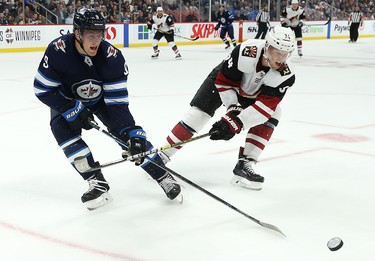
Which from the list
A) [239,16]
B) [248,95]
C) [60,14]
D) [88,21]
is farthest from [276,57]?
[239,16]

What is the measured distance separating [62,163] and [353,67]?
23.6ft

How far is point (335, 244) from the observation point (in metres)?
2.23

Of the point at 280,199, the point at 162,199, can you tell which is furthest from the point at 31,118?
the point at 280,199

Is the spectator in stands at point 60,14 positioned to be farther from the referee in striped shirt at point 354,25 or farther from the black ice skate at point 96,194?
the black ice skate at point 96,194

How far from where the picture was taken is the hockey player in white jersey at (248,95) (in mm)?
2836

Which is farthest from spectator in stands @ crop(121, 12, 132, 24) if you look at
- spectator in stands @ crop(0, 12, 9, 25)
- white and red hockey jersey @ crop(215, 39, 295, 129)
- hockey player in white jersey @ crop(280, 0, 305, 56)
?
white and red hockey jersey @ crop(215, 39, 295, 129)

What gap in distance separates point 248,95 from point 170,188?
73 cm

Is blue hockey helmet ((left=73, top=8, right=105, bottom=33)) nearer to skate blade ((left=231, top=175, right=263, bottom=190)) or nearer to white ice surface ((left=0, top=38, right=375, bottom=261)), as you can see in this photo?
white ice surface ((left=0, top=38, right=375, bottom=261))

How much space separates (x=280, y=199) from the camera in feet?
9.69

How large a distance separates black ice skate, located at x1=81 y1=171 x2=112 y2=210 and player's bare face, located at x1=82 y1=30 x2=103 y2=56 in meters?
0.64

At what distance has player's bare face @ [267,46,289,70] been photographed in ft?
9.16

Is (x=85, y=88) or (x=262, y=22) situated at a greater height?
(x=85, y=88)

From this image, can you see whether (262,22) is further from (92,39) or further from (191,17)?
(92,39)

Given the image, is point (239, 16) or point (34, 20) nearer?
point (34, 20)
